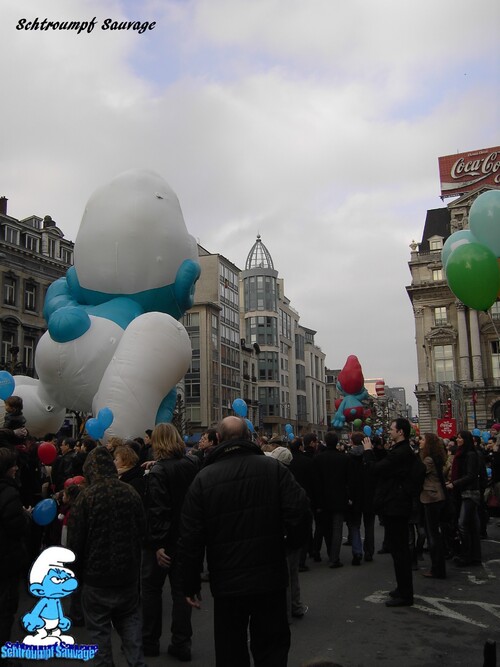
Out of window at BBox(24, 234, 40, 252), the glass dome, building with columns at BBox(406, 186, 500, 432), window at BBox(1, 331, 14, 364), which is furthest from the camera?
the glass dome

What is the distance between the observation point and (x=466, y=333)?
182ft

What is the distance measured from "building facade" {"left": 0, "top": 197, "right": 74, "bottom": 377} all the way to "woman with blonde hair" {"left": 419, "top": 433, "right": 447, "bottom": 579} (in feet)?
97.1

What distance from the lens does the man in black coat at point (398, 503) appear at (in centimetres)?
676

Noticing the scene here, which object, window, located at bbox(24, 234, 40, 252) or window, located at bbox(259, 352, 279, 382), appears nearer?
window, located at bbox(24, 234, 40, 252)

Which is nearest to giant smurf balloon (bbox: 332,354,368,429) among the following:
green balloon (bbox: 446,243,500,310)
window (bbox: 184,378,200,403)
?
green balloon (bbox: 446,243,500,310)

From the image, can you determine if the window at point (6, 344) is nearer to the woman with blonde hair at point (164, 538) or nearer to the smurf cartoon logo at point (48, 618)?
the woman with blonde hair at point (164, 538)

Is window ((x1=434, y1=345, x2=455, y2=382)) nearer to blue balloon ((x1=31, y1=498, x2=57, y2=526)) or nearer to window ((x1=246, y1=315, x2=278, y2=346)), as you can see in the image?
window ((x1=246, y1=315, x2=278, y2=346))

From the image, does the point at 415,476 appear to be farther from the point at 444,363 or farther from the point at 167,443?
the point at 444,363

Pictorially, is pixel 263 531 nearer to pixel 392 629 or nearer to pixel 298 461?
pixel 392 629

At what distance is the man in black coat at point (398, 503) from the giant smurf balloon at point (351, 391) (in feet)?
75.5

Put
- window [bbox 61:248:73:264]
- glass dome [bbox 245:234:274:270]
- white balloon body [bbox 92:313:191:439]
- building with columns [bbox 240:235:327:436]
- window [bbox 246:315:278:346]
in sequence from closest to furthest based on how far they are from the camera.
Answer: white balloon body [bbox 92:313:191:439] < window [bbox 61:248:73:264] < building with columns [bbox 240:235:327:436] < window [bbox 246:315:278:346] < glass dome [bbox 245:234:274:270]

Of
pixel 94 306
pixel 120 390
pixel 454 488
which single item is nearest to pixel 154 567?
pixel 454 488

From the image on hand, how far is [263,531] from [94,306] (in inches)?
383

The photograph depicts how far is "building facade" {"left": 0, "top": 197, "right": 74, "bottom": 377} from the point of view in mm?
36125
